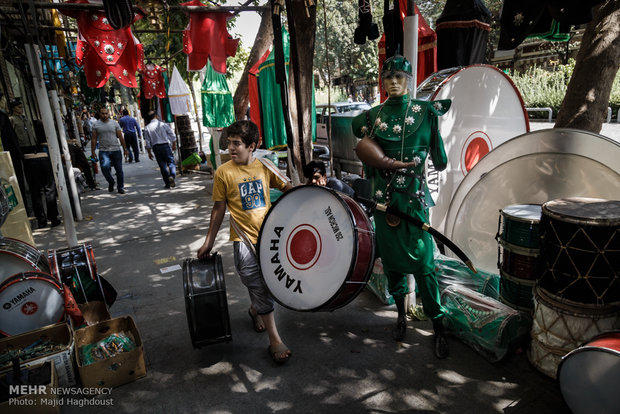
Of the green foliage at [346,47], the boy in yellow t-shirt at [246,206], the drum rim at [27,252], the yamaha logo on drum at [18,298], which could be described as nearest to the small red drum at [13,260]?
the drum rim at [27,252]

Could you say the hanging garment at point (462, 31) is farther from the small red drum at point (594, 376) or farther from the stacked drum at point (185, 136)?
the stacked drum at point (185, 136)

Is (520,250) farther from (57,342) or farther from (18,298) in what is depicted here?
(18,298)

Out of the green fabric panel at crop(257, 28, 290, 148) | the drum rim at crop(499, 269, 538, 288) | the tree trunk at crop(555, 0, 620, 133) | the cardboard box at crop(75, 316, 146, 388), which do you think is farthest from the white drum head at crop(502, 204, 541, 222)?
the green fabric panel at crop(257, 28, 290, 148)

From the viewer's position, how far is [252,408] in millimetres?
2621

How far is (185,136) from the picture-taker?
1366cm

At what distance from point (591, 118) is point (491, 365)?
3217 mm

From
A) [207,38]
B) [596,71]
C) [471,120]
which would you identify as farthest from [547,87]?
[207,38]

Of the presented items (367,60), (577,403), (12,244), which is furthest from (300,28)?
(367,60)

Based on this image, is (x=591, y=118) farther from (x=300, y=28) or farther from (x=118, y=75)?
(x=118, y=75)

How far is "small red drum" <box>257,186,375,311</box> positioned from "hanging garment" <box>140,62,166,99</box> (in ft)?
31.3

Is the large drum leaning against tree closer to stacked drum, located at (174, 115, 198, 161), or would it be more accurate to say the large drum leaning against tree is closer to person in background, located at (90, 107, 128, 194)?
person in background, located at (90, 107, 128, 194)

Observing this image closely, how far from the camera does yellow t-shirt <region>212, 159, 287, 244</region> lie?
3033 mm

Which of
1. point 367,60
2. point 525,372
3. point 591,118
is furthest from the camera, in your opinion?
point 367,60
